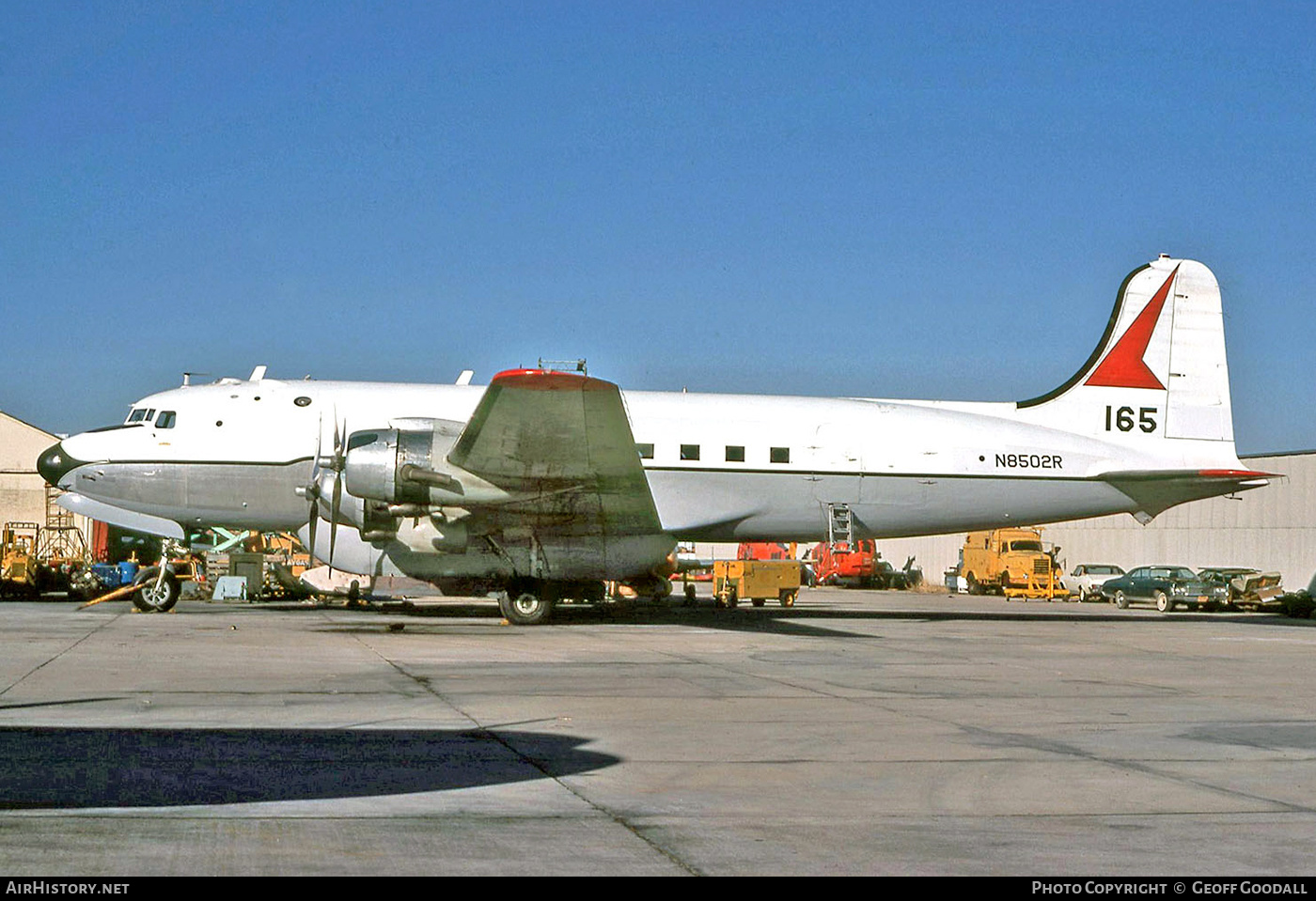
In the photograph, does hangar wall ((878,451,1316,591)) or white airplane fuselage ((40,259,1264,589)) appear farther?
hangar wall ((878,451,1316,591))

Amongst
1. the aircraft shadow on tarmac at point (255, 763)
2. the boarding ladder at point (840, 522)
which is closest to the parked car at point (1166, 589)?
the boarding ladder at point (840, 522)

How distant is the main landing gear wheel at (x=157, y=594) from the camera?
2723cm

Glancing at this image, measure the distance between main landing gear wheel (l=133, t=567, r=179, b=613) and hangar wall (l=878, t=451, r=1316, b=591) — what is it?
1093 inches

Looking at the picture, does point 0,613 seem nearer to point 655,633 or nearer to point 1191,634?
point 655,633

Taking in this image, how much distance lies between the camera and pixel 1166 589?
137ft

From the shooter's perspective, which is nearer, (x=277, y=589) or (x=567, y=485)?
(x=567, y=485)

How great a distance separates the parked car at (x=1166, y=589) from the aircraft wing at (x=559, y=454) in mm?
22698

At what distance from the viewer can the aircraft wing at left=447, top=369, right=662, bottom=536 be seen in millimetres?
20281

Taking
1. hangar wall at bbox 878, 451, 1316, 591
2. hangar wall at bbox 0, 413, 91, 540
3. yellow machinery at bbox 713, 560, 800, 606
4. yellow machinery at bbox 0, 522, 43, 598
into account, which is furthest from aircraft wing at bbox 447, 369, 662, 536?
hangar wall at bbox 0, 413, 91, 540

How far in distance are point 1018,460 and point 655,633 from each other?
363 inches

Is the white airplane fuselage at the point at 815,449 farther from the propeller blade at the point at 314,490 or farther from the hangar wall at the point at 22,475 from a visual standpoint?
the hangar wall at the point at 22,475

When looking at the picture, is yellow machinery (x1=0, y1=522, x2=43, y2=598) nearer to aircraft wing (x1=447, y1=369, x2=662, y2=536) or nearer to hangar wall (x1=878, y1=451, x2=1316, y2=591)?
aircraft wing (x1=447, y1=369, x2=662, y2=536)
